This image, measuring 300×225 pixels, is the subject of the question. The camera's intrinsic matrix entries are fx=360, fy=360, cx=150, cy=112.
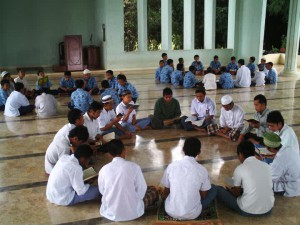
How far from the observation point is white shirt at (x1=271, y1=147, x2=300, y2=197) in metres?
3.39

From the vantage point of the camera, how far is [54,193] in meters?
3.45

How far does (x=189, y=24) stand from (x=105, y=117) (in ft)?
36.5

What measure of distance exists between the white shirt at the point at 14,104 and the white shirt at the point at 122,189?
4558 millimetres

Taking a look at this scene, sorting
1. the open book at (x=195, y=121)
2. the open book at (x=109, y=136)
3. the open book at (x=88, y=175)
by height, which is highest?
the open book at (x=195, y=121)

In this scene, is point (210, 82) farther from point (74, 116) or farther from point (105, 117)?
point (74, 116)

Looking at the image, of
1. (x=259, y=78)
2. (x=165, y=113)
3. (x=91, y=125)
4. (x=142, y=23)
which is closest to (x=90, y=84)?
(x=165, y=113)

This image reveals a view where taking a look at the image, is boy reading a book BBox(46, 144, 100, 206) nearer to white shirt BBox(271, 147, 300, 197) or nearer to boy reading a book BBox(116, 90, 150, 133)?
white shirt BBox(271, 147, 300, 197)

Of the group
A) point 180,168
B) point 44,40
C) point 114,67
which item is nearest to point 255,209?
point 180,168

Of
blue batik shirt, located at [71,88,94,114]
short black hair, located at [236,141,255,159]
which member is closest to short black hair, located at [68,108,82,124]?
short black hair, located at [236,141,255,159]

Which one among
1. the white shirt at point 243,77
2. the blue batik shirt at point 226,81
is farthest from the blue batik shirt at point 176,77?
the white shirt at point 243,77

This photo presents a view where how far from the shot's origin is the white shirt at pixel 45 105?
22.9 ft

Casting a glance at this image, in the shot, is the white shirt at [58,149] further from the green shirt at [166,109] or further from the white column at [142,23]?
the white column at [142,23]

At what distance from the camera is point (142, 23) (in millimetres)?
14961

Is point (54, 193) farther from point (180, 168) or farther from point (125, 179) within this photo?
point (180, 168)
